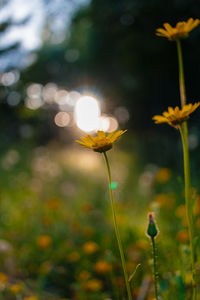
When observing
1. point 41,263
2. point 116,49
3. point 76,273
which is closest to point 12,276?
point 41,263

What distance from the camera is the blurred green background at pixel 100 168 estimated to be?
4.90 ft

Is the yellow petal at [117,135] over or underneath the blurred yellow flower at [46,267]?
over

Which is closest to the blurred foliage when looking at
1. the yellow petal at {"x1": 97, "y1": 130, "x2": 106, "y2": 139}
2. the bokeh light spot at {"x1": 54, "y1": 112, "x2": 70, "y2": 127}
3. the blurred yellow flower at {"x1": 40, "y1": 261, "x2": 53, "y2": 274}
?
the blurred yellow flower at {"x1": 40, "y1": 261, "x2": 53, "y2": 274}

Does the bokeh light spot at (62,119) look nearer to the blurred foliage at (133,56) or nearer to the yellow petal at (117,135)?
the blurred foliage at (133,56)

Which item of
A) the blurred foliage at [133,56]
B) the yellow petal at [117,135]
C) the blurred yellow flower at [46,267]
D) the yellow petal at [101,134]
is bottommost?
the blurred yellow flower at [46,267]

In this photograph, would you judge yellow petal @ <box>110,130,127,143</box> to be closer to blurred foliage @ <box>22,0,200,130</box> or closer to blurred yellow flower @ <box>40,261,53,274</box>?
blurred yellow flower @ <box>40,261,53,274</box>

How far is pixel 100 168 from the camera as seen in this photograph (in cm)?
428

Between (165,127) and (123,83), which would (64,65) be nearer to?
(123,83)

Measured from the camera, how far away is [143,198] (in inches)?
108

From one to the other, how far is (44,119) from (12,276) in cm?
755

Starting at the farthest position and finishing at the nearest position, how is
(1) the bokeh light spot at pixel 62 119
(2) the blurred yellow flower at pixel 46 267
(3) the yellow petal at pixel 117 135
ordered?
1. (1) the bokeh light spot at pixel 62 119
2. (2) the blurred yellow flower at pixel 46 267
3. (3) the yellow petal at pixel 117 135

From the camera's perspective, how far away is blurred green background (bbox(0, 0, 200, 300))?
1.49 metres

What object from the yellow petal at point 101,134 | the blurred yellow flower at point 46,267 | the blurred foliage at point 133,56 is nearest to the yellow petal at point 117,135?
the yellow petal at point 101,134

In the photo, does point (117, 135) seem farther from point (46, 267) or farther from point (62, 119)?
point (62, 119)
